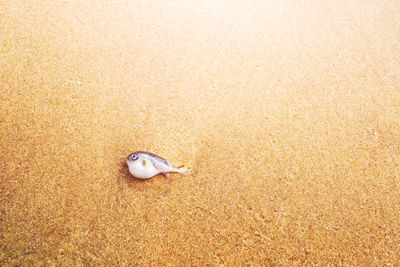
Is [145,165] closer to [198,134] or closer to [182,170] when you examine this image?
[182,170]

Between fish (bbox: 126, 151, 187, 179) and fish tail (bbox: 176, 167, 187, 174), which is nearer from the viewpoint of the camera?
fish (bbox: 126, 151, 187, 179)

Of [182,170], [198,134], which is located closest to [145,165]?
[182,170]

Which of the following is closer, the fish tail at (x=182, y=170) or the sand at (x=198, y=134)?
the sand at (x=198, y=134)

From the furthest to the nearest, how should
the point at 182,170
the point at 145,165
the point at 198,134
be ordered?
the point at 198,134 → the point at 182,170 → the point at 145,165

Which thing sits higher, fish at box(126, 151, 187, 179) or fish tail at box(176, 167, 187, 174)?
fish at box(126, 151, 187, 179)

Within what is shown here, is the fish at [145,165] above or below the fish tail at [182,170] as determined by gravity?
above

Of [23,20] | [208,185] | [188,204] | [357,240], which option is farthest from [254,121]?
[23,20]
